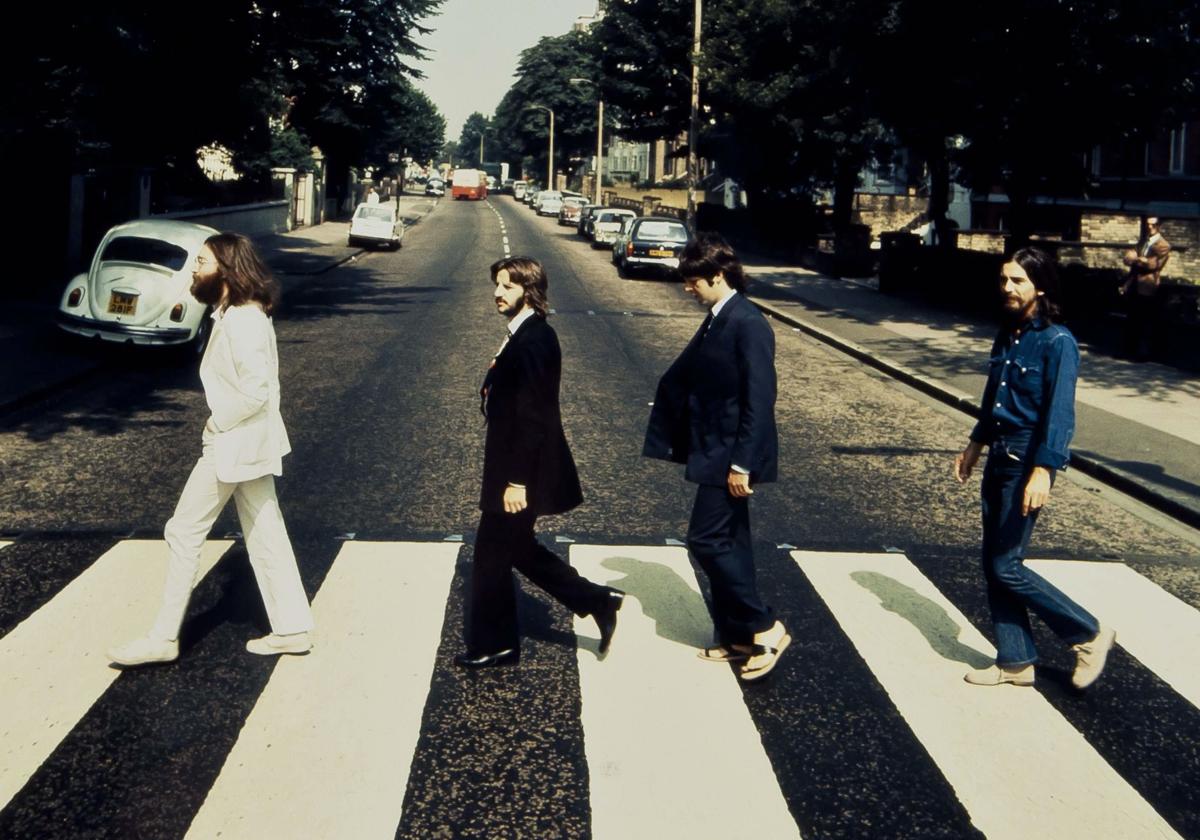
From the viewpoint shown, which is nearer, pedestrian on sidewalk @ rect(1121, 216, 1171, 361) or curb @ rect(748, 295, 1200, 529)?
curb @ rect(748, 295, 1200, 529)

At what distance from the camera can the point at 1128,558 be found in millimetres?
8688

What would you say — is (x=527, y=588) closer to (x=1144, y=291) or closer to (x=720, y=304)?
(x=720, y=304)

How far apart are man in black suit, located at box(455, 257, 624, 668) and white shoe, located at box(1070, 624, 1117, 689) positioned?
2.22m

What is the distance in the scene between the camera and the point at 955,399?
1500 cm

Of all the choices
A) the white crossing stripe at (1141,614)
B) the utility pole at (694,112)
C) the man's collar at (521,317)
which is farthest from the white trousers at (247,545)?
the utility pole at (694,112)

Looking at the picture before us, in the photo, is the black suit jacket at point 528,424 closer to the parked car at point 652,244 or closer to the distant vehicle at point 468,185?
the parked car at point 652,244

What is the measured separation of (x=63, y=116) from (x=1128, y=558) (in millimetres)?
21933

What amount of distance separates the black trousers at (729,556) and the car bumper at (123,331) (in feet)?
37.0

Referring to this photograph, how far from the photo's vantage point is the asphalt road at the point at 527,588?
16.2 ft

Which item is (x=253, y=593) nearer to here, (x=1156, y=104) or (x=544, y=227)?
(x=1156, y=104)

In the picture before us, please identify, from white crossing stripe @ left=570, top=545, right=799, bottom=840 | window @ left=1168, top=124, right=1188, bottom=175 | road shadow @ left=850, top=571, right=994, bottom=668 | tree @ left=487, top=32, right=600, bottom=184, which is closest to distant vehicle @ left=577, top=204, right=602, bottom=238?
window @ left=1168, top=124, right=1188, bottom=175

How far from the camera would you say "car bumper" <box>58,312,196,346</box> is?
1598cm

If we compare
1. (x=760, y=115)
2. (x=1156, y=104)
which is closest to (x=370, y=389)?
(x=1156, y=104)

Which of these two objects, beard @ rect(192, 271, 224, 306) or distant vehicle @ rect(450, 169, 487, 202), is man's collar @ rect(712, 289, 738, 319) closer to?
beard @ rect(192, 271, 224, 306)
